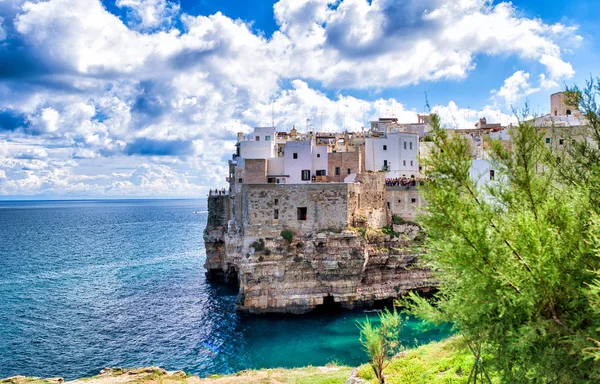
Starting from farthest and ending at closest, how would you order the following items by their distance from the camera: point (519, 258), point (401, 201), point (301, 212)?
point (401, 201), point (301, 212), point (519, 258)

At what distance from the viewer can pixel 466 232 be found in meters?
6.74

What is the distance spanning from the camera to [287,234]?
1220 inches

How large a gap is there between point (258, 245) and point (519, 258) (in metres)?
24.8

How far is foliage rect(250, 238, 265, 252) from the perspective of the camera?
1203 inches

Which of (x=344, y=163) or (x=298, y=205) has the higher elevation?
(x=344, y=163)

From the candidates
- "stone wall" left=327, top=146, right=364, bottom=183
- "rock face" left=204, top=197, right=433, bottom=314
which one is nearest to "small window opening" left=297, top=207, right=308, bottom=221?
"rock face" left=204, top=197, right=433, bottom=314

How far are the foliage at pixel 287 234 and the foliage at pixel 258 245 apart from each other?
152 centimetres

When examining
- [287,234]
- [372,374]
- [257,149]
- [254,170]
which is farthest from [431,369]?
Result: [257,149]

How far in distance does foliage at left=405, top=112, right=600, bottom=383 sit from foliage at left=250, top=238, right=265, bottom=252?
23.4 meters

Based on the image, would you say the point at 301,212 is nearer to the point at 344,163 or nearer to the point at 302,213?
the point at 302,213

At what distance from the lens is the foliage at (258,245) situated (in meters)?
30.6

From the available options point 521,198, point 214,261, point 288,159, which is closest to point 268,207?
point 288,159

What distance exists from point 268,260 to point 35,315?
60.3 ft

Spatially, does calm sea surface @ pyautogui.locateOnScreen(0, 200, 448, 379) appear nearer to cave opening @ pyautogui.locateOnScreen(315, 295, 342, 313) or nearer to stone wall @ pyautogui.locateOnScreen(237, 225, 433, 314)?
cave opening @ pyautogui.locateOnScreen(315, 295, 342, 313)
